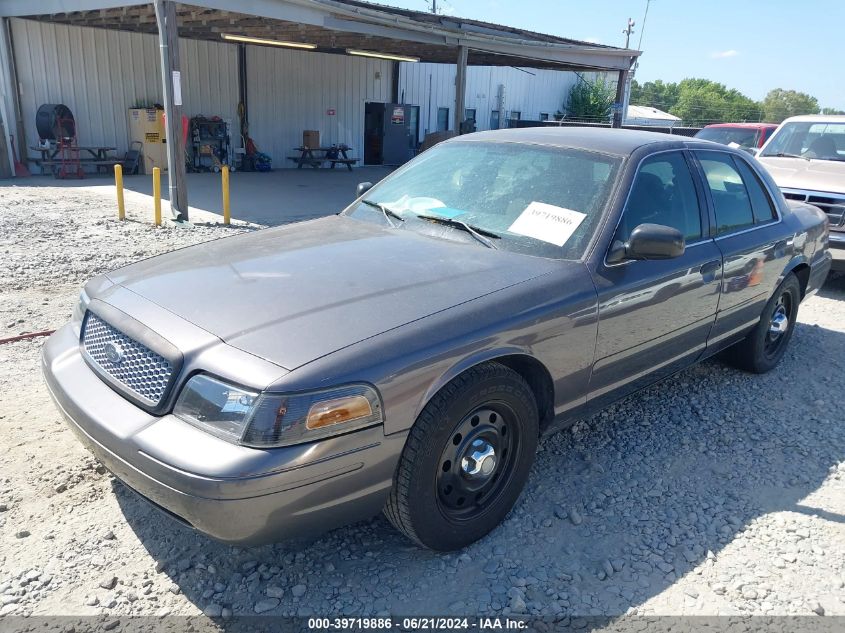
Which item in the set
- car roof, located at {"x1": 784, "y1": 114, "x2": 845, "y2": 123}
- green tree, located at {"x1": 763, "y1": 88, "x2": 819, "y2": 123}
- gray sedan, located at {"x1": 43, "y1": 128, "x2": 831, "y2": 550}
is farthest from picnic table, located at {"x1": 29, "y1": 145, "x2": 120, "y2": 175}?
green tree, located at {"x1": 763, "y1": 88, "x2": 819, "y2": 123}

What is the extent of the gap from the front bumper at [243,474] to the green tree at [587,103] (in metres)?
33.9

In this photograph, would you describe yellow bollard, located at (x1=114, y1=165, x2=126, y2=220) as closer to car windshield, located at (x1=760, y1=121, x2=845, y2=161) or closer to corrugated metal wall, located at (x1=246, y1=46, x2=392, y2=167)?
car windshield, located at (x1=760, y1=121, x2=845, y2=161)

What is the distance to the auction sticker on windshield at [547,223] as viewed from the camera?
330 cm

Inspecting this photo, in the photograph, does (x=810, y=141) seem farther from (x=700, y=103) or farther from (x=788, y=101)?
(x=788, y=101)

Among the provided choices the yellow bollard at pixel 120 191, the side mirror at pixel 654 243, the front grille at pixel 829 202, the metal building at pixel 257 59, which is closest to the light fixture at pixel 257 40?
the metal building at pixel 257 59

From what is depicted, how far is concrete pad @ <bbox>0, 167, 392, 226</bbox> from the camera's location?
11.8m

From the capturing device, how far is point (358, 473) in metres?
2.36

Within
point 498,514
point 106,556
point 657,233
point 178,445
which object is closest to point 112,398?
point 178,445

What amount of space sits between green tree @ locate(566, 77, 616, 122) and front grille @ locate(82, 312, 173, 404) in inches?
1322

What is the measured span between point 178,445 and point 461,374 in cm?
108

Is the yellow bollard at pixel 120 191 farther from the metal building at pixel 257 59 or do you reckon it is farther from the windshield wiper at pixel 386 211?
the windshield wiper at pixel 386 211

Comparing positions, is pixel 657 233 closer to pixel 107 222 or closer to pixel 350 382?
pixel 350 382

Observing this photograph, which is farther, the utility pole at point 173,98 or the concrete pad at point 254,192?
the concrete pad at point 254,192

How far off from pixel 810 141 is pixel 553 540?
26.0 ft
